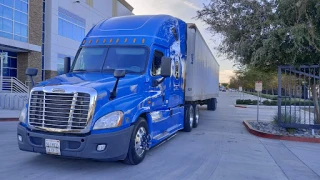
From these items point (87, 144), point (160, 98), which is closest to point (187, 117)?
point (160, 98)

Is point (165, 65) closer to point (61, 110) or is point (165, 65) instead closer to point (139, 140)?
point (139, 140)

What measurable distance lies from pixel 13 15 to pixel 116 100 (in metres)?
24.1

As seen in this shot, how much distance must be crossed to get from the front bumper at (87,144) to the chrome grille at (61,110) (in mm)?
199

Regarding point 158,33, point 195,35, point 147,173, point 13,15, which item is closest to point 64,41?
point 13,15

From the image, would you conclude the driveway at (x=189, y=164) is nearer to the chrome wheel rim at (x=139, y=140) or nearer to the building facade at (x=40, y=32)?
the chrome wheel rim at (x=139, y=140)

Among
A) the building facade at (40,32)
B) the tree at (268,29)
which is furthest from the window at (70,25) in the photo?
the tree at (268,29)

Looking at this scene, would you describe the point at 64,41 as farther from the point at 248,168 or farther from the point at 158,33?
the point at 248,168

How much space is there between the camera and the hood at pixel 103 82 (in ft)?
16.8

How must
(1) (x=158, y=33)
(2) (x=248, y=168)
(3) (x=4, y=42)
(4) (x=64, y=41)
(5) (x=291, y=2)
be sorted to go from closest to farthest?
(2) (x=248, y=168) → (1) (x=158, y=33) → (5) (x=291, y=2) → (3) (x=4, y=42) → (4) (x=64, y=41)

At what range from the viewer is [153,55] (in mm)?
6688

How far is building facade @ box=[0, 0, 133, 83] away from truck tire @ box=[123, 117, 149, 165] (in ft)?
60.4

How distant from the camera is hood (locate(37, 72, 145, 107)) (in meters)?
5.13

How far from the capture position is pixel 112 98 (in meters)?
5.20

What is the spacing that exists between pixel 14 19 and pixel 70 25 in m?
7.74
